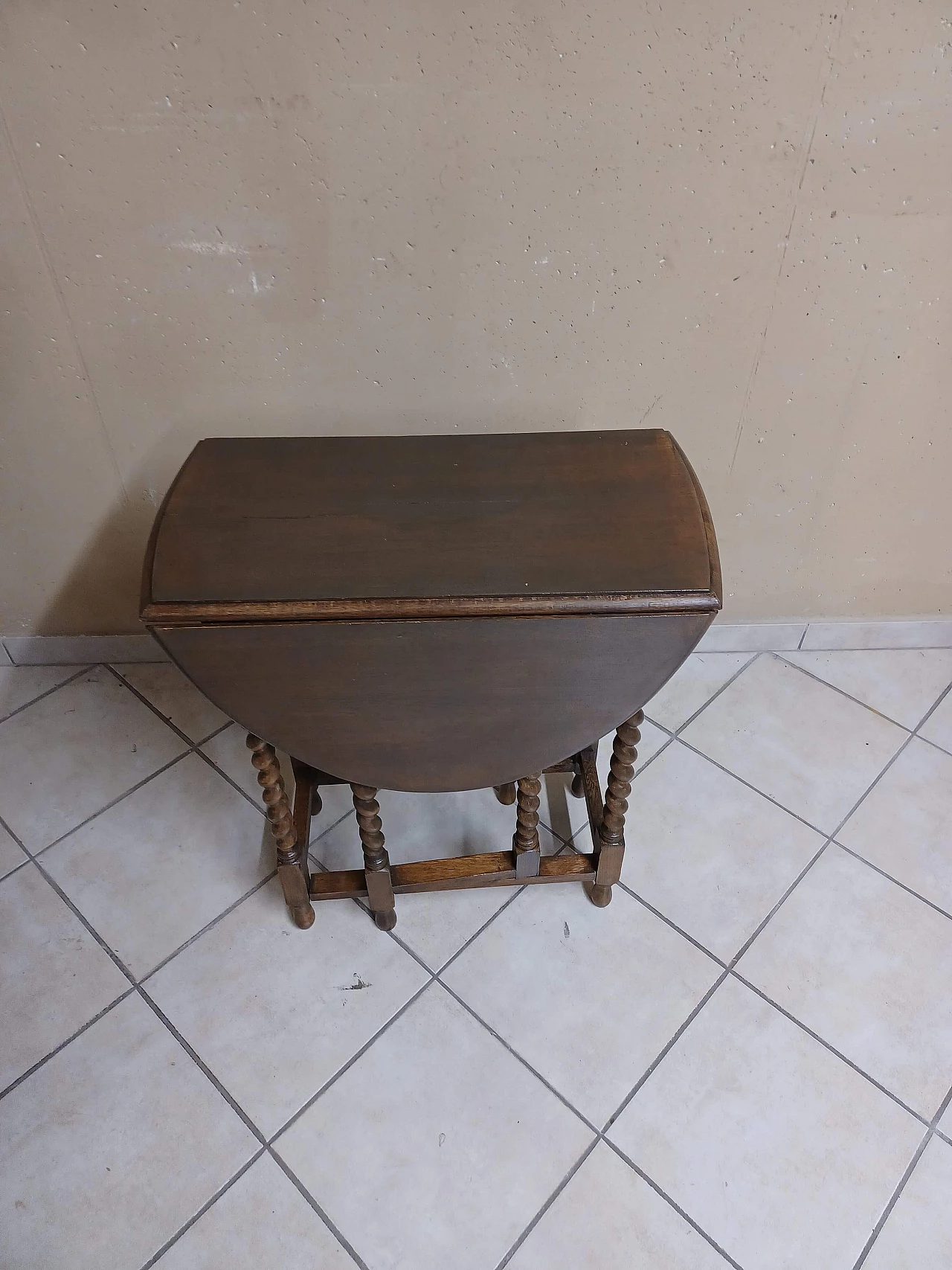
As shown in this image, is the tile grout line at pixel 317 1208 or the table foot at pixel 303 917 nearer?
the tile grout line at pixel 317 1208

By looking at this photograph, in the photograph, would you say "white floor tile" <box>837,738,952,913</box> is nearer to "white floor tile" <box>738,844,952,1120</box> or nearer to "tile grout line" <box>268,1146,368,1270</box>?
"white floor tile" <box>738,844,952,1120</box>

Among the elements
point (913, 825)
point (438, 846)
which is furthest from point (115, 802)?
point (913, 825)

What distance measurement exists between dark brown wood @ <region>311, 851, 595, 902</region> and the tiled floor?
9 cm

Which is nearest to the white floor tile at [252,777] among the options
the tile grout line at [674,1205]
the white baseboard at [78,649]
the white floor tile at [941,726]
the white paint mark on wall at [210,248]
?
the white baseboard at [78,649]

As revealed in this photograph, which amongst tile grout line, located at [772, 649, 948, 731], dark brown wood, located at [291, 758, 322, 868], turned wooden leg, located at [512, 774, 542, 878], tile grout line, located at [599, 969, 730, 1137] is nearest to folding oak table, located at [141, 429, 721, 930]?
turned wooden leg, located at [512, 774, 542, 878]

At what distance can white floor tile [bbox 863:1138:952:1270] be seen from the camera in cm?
108

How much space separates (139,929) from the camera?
4.61 feet

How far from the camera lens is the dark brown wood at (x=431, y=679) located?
3.24ft

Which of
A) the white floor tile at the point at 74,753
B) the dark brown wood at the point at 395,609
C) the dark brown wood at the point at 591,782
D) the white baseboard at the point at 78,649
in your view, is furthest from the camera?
the white baseboard at the point at 78,649

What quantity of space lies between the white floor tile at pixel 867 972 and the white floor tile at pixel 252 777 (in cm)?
80

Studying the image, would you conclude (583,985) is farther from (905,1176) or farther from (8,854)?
(8,854)

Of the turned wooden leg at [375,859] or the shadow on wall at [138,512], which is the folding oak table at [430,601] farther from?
the shadow on wall at [138,512]

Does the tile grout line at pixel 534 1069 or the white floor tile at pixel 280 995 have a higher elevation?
the white floor tile at pixel 280 995

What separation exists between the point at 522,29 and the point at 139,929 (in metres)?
1.52
